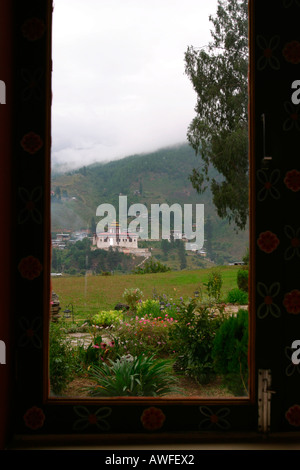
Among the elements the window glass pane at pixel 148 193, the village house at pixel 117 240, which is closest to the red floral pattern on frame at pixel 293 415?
the window glass pane at pixel 148 193

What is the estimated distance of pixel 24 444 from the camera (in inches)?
60.7

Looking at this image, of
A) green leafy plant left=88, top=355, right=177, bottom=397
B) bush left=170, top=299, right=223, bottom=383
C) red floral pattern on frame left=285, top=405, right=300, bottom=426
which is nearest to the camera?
red floral pattern on frame left=285, top=405, right=300, bottom=426

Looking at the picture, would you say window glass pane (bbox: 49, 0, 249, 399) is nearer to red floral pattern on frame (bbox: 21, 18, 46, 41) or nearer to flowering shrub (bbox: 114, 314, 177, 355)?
flowering shrub (bbox: 114, 314, 177, 355)

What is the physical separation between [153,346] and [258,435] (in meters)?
0.62

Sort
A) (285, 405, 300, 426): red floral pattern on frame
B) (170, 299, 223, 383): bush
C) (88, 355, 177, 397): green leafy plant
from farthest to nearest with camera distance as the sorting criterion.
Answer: (170, 299, 223, 383): bush → (88, 355, 177, 397): green leafy plant → (285, 405, 300, 426): red floral pattern on frame

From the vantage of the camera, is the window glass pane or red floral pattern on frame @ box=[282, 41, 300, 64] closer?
red floral pattern on frame @ box=[282, 41, 300, 64]

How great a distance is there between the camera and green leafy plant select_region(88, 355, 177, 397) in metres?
1.68

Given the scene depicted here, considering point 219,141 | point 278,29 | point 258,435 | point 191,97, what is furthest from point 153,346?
point 278,29

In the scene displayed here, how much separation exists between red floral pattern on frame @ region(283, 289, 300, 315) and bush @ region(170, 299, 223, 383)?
37cm

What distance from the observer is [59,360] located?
5.68 ft

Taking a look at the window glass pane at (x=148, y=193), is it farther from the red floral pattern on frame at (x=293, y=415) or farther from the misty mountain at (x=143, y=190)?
the red floral pattern on frame at (x=293, y=415)

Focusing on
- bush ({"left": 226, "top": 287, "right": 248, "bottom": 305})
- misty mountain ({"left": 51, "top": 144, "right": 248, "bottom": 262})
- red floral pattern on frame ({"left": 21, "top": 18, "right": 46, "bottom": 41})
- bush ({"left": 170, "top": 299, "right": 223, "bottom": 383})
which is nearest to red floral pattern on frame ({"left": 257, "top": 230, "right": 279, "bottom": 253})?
misty mountain ({"left": 51, "top": 144, "right": 248, "bottom": 262})

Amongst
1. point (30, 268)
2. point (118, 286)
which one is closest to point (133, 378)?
point (118, 286)
